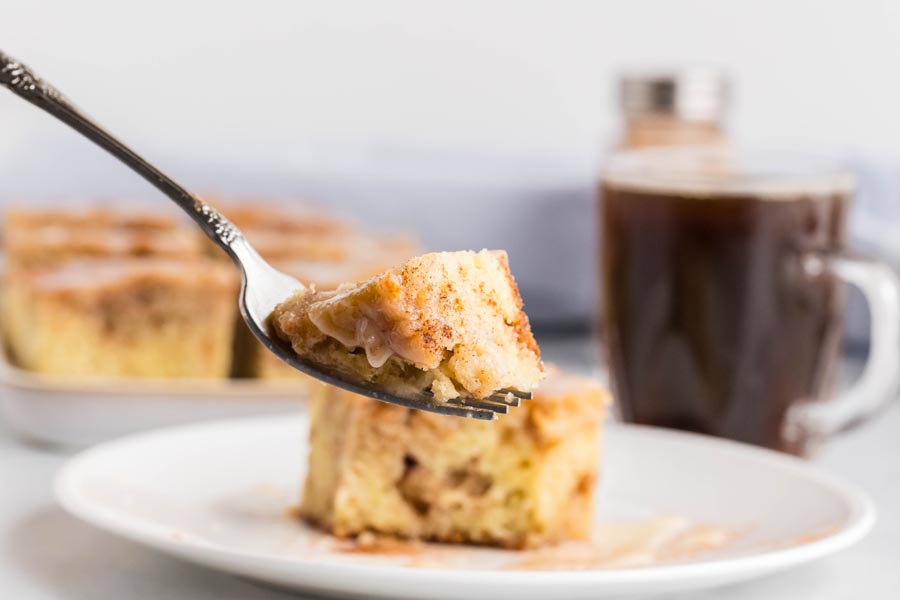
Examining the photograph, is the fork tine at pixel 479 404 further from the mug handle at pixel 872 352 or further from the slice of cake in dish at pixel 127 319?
the slice of cake in dish at pixel 127 319

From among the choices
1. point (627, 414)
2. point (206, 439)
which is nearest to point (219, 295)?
point (206, 439)

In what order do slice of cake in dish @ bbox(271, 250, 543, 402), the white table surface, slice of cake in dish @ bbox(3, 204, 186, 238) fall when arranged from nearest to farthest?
slice of cake in dish @ bbox(271, 250, 543, 402) < the white table surface < slice of cake in dish @ bbox(3, 204, 186, 238)

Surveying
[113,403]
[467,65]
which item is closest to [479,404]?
[113,403]

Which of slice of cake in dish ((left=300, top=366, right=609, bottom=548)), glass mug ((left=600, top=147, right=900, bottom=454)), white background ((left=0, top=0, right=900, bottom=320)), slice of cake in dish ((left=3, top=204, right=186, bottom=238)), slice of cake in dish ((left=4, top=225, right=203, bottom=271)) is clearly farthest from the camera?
white background ((left=0, top=0, right=900, bottom=320))

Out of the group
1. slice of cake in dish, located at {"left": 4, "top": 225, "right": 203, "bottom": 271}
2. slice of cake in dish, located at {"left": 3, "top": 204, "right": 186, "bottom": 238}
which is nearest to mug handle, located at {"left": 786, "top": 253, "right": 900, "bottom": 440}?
slice of cake in dish, located at {"left": 4, "top": 225, "right": 203, "bottom": 271}

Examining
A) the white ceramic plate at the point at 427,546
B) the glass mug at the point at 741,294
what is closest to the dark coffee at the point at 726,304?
the glass mug at the point at 741,294

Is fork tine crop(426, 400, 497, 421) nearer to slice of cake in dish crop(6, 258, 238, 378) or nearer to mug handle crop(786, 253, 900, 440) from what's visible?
mug handle crop(786, 253, 900, 440)

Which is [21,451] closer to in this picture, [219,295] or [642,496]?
[219,295]
